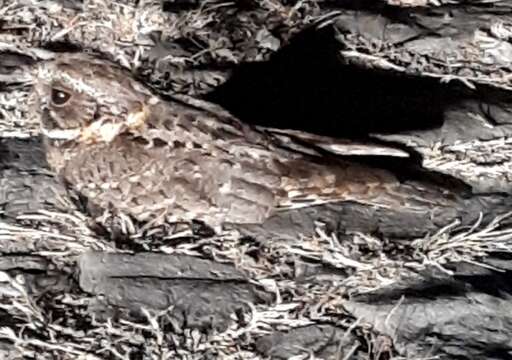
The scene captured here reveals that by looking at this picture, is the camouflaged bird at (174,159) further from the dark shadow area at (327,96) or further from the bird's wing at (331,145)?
the dark shadow area at (327,96)

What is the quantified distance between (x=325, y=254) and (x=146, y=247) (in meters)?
0.51

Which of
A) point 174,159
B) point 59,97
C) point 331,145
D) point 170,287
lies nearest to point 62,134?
point 59,97

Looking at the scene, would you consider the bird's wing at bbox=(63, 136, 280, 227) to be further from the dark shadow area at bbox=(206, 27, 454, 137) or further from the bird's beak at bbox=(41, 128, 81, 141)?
the dark shadow area at bbox=(206, 27, 454, 137)

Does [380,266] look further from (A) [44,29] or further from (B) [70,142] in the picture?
(A) [44,29]

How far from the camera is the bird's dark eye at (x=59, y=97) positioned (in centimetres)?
393

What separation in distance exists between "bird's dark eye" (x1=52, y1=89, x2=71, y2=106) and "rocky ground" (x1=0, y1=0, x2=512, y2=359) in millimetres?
269

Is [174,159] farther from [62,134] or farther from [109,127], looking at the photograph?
[62,134]

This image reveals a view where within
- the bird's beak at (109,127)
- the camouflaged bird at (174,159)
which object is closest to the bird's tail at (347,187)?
the camouflaged bird at (174,159)

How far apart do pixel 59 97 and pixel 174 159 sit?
40 centimetres

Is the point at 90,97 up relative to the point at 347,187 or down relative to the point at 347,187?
up

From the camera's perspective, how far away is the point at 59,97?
3947mm

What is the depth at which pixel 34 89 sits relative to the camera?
4.13 m

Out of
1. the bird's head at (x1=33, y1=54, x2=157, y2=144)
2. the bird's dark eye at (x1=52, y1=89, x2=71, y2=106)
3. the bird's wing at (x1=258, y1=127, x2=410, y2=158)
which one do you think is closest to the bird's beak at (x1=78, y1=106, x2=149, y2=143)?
the bird's head at (x1=33, y1=54, x2=157, y2=144)

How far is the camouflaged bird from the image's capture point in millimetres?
3826
